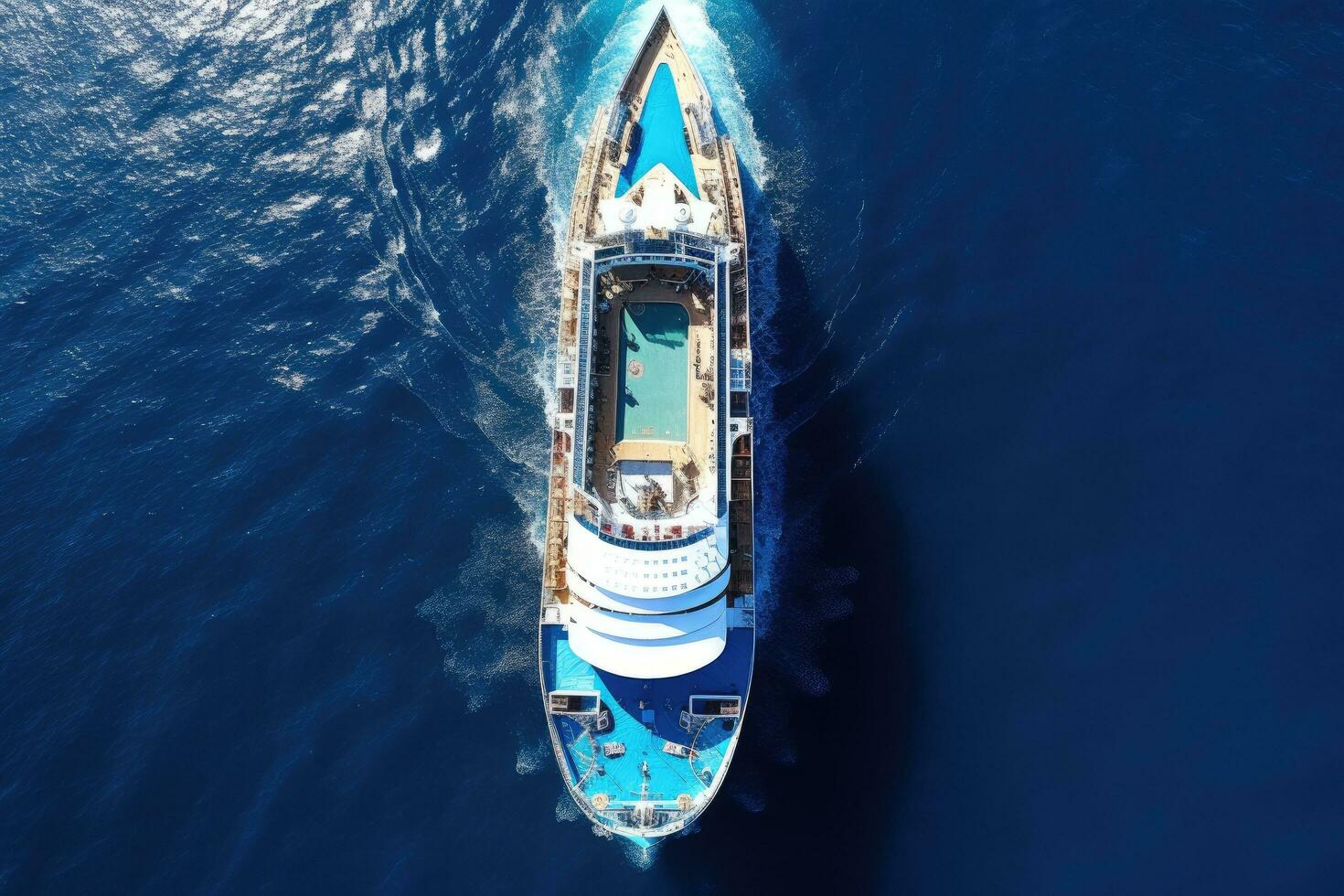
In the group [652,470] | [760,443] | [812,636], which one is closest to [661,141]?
[760,443]

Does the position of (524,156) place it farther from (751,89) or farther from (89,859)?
(89,859)

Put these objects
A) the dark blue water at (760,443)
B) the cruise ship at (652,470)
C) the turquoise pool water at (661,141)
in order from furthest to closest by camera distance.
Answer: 1. the turquoise pool water at (661,141)
2. the dark blue water at (760,443)
3. the cruise ship at (652,470)

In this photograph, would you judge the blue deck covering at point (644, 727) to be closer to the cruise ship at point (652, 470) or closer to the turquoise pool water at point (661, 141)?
the cruise ship at point (652, 470)

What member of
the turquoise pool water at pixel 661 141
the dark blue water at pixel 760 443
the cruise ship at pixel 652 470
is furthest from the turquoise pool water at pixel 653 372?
the turquoise pool water at pixel 661 141

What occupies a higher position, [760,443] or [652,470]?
[652,470]

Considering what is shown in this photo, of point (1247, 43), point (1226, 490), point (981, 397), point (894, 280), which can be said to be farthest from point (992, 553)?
point (1247, 43)

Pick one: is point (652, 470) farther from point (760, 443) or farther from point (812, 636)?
point (812, 636)

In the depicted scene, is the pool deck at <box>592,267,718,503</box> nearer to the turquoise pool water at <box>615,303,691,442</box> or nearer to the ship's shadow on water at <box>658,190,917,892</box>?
the turquoise pool water at <box>615,303,691,442</box>
